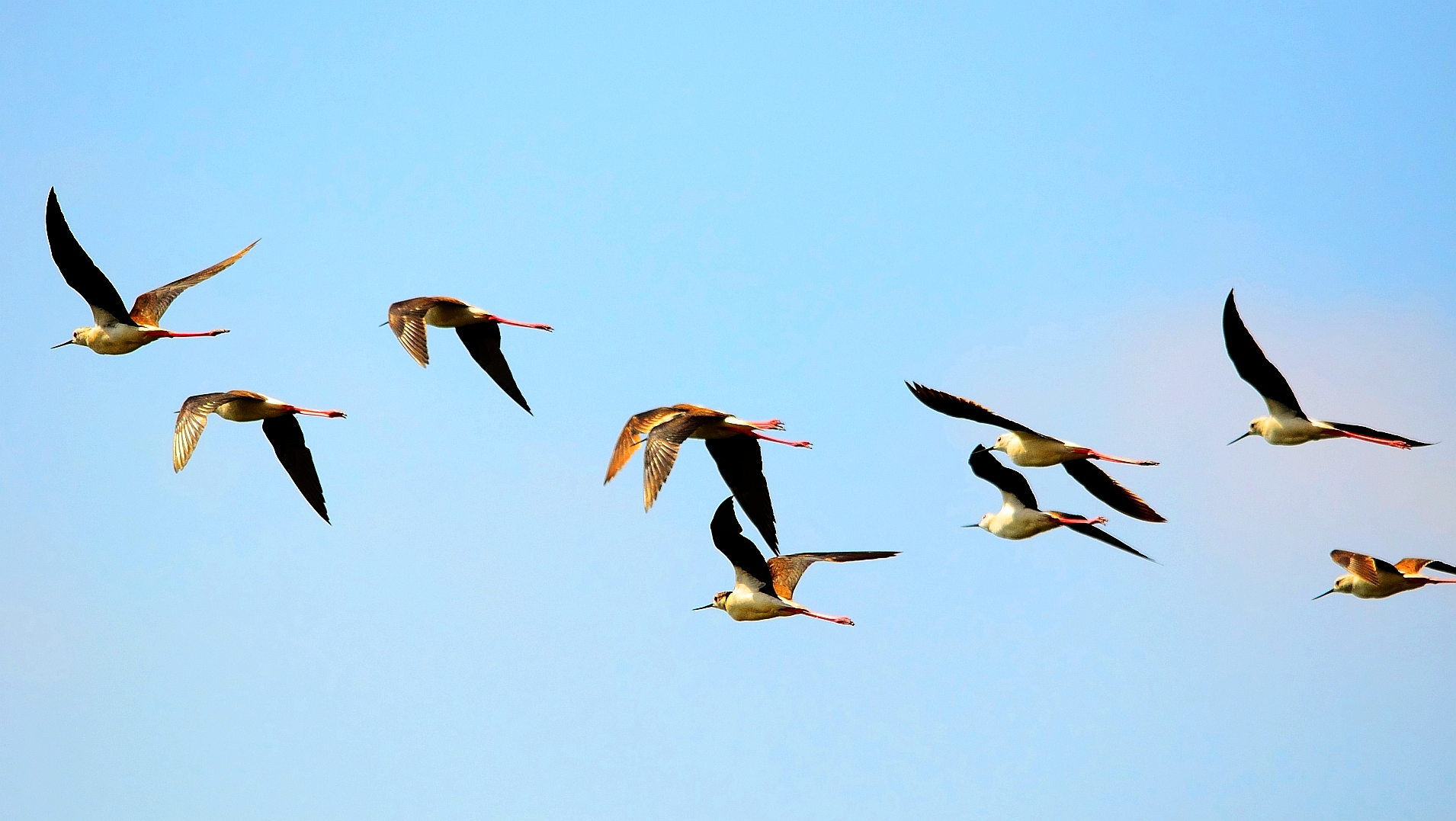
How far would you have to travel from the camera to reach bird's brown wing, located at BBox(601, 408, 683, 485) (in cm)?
1451

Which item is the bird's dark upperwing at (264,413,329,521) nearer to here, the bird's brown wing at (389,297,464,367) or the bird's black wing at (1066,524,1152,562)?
the bird's brown wing at (389,297,464,367)

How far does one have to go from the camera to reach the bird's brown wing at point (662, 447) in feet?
44.8

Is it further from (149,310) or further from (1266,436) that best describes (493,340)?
(1266,436)

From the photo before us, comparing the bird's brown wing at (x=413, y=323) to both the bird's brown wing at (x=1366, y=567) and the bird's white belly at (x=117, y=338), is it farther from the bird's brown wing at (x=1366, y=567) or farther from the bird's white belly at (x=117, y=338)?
the bird's brown wing at (x=1366, y=567)

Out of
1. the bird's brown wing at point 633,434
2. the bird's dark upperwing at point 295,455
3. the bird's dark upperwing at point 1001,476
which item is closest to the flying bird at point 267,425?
the bird's dark upperwing at point 295,455

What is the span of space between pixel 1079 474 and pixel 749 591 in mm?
3980

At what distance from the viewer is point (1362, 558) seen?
16.1 metres

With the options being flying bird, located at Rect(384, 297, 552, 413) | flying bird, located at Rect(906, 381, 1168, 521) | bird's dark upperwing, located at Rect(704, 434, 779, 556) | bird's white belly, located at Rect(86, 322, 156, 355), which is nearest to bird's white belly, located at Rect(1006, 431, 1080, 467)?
flying bird, located at Rect(906, 381, 1168, 521)

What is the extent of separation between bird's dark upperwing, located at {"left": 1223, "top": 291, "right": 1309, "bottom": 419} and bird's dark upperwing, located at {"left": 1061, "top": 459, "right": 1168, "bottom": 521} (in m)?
1.75

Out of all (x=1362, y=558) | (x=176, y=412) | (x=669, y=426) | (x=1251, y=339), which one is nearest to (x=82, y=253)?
(x=176, y=412)

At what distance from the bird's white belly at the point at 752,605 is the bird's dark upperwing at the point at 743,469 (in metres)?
0.88

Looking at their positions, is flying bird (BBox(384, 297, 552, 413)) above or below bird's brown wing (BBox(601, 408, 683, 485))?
above

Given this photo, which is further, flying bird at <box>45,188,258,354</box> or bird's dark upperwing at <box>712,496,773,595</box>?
flying bird at <box>45,188,258,354</box>

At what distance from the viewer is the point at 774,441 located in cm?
1585
